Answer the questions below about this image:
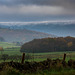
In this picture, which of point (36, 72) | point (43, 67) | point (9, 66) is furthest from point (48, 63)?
point (9, 66)

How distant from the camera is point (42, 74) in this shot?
17.9m

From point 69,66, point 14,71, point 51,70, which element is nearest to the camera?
point 14,71

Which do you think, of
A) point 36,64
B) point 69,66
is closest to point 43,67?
point 36,64

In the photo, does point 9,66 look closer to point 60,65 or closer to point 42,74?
point 42,74

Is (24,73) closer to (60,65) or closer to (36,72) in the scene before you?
(36,72)

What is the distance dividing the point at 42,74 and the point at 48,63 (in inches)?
136

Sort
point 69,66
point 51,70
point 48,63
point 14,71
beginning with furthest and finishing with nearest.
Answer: point 69,66, point 48,63, point 51,70, point 14,71

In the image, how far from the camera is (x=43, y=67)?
20.3 metres

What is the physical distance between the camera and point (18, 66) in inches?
752

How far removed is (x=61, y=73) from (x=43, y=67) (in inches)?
103

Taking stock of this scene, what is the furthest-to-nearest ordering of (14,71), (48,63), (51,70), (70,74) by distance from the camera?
(48,63) → (51,70) → (70,74) → (14,71)

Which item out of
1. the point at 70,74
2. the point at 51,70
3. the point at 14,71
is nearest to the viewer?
the point at 14,71

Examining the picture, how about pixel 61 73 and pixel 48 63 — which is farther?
pixel 48 63

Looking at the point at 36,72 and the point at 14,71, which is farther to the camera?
the point at 36,72
